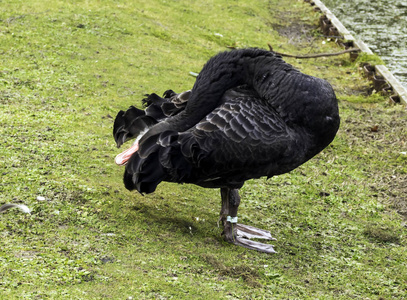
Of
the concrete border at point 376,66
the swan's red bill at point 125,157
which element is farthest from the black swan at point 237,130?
the concrete border at point 376,66

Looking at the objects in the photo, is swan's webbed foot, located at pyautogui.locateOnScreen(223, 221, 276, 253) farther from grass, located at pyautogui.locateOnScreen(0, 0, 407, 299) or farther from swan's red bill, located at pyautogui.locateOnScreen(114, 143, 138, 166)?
swan's red bill, located at pyautogui.locateOnScreen(114, 143, 138, 166)

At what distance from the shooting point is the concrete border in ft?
31.0

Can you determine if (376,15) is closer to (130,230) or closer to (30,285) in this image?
(130,230)

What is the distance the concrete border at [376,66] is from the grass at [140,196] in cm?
30

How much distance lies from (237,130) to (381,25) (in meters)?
11.0

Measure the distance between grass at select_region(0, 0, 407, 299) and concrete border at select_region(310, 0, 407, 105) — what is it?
0.30m

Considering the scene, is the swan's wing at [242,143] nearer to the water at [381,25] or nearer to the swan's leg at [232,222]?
the swan's leg at [232,222]

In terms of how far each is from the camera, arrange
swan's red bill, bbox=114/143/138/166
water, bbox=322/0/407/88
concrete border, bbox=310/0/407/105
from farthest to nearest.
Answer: water, bbox=322/0/407/88
concrete border, bbox=310/0/407/105
swan's red bill, bbox=114/143/138/166

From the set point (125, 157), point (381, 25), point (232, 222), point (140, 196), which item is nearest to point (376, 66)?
point (381, 25)

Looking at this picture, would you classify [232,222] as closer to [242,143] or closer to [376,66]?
[242,143]

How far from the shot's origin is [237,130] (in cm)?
468

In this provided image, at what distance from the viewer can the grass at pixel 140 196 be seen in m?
4.18

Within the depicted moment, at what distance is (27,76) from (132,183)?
350cm

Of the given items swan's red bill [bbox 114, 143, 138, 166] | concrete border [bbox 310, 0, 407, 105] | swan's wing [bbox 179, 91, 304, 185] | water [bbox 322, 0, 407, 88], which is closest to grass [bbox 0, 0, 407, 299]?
concrete border [bbox 310, 0, 407, 105]
